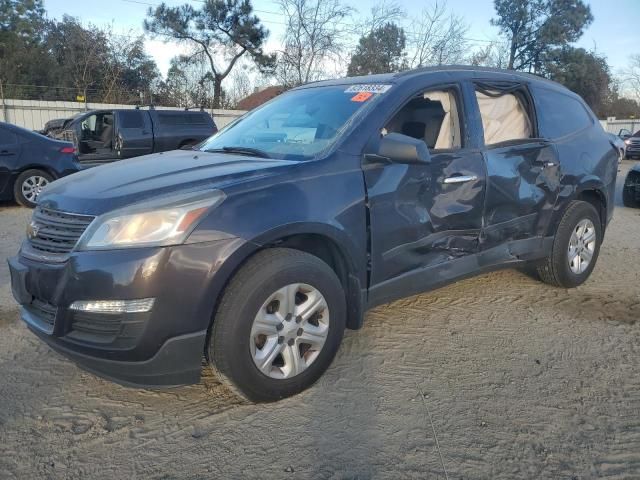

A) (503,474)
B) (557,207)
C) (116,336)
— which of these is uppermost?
(557,207)

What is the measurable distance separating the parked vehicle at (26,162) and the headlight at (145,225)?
740 cm

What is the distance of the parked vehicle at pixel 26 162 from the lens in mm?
8930

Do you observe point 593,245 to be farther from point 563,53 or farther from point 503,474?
point 563,53

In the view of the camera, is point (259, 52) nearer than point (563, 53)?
Yes

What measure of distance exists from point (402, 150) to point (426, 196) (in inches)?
18.2

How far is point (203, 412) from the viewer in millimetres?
2926

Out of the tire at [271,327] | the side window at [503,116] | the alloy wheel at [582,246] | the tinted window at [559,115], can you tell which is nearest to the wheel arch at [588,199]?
the alloy wheel at [582,246]

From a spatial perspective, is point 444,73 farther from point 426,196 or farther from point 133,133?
point 133,133

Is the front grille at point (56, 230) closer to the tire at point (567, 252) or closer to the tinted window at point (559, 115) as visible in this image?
the tinted window at point (559, 115)

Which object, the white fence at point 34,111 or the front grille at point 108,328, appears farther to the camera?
the white fence at point 34,111

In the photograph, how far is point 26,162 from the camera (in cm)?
908

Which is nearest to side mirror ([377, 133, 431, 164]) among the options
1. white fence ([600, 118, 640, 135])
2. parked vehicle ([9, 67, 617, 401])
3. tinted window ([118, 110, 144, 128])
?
parked vehicle ([9, 67, 617, 401])

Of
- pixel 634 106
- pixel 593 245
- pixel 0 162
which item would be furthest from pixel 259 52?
pixel 634 106

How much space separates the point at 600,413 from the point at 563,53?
41609 millimetres
